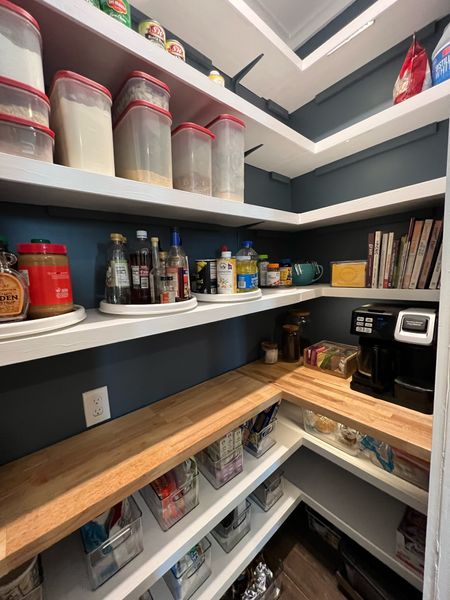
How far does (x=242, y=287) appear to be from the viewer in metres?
0.86

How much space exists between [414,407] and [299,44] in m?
1.77

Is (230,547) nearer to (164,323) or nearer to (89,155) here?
(164,323)

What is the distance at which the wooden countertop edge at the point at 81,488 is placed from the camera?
1.45 ft

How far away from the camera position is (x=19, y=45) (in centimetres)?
40

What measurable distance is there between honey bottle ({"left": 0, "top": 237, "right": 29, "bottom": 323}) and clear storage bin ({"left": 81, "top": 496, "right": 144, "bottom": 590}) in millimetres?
619

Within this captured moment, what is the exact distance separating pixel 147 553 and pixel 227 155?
47.6 inches

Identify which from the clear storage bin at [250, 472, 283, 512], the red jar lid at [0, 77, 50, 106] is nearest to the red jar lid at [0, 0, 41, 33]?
the red jar lid at [0, 77, 50, 106]

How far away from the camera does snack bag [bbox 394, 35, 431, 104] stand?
31.9 inches

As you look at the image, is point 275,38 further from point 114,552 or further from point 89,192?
point 114,552

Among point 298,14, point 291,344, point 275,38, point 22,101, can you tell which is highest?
point 298,14

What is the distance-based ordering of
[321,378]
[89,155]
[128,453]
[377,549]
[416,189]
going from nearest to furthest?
[89,155]
[128,453]
[416,189]
[377,549]
[321,378]

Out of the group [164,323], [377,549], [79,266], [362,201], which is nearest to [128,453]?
[164,323]

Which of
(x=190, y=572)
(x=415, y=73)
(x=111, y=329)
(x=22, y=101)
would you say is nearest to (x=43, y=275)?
(x=111, y=329)

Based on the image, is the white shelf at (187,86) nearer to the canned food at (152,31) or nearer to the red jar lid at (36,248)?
the canned food at (152,31)
